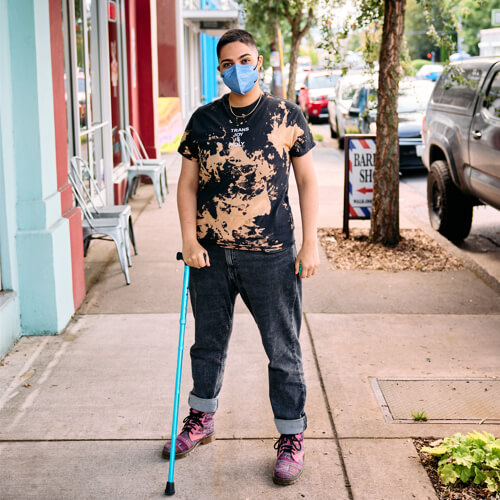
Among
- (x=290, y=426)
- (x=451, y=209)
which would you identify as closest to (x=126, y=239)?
(x=451, y=209)

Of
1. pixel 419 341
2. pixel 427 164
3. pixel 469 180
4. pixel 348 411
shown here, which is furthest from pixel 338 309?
pixel 427 164

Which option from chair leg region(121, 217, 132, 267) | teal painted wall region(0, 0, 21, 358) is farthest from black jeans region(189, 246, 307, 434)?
chair leg region(121, 217, 132, 267)

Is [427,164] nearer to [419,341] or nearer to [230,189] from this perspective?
[419,341]

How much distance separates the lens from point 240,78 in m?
3.33

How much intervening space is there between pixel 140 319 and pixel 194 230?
2.60 metres

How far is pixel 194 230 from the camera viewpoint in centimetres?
356

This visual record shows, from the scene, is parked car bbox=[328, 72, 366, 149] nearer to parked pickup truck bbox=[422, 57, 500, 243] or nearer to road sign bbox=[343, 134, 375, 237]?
parked pickup truck bbox=[422, 57, 500, 243]

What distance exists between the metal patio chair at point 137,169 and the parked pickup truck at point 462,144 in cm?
357

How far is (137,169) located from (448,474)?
25.7 feet

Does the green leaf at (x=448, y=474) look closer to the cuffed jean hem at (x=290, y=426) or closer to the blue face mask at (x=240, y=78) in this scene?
the cuffed jean hem at (x=290, y=426)

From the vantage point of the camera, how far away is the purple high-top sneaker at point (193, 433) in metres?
3.82

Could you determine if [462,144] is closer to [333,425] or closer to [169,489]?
[333,425]

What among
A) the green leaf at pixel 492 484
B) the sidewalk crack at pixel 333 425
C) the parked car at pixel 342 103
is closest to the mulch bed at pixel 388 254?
the sidewalk crack at pixel 333 425

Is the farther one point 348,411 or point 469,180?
point 469,180
